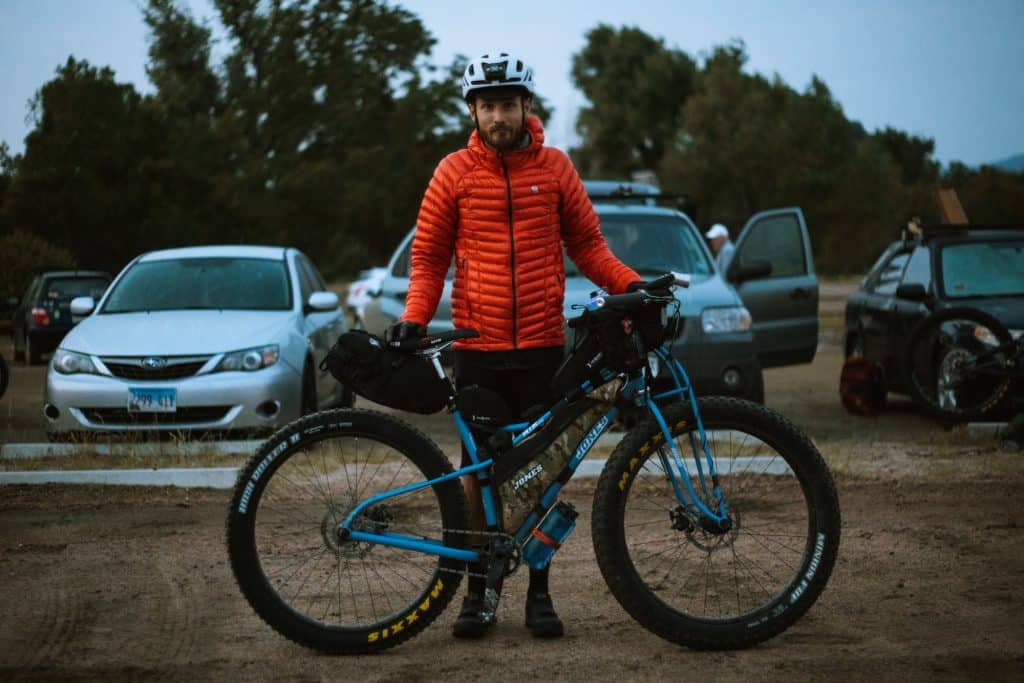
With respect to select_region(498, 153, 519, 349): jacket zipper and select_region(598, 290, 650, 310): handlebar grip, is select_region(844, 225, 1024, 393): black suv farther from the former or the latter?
select_region(598, 290, 650, 310): handlebar grip

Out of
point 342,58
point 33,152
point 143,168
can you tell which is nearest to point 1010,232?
point 33,152

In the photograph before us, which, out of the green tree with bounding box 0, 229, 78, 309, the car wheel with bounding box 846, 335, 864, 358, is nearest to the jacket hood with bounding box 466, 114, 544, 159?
the car wheel with bounding box 846, 335, 864, 358

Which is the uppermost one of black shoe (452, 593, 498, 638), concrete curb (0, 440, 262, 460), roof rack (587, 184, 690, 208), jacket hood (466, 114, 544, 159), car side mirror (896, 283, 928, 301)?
roof rack (587, 184, 690, 208)

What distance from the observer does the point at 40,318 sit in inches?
653

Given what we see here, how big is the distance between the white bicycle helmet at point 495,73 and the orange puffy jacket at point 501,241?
24 cm

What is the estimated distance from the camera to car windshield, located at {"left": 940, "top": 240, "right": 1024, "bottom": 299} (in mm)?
12188

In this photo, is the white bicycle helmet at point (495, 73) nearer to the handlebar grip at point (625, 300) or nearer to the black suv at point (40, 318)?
the handlebar grip at point (625, 300)

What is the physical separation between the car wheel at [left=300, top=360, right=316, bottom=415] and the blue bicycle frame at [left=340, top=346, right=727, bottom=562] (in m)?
5.54

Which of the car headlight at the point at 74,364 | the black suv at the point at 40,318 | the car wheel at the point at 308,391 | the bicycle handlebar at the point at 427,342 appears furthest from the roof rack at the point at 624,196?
the bicycle handlebar at the point at 427,342

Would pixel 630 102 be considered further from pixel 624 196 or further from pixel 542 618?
pixel 542 618

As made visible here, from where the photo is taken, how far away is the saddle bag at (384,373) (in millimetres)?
4961

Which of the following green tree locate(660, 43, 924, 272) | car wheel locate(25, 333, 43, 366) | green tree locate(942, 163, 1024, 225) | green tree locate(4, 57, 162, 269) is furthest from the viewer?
green tree locate(660, 43, 924, 272)

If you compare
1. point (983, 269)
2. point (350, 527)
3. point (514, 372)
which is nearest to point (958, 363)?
point (983, 269)

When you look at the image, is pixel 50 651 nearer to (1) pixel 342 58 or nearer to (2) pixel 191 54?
(2) pixel 191 54
